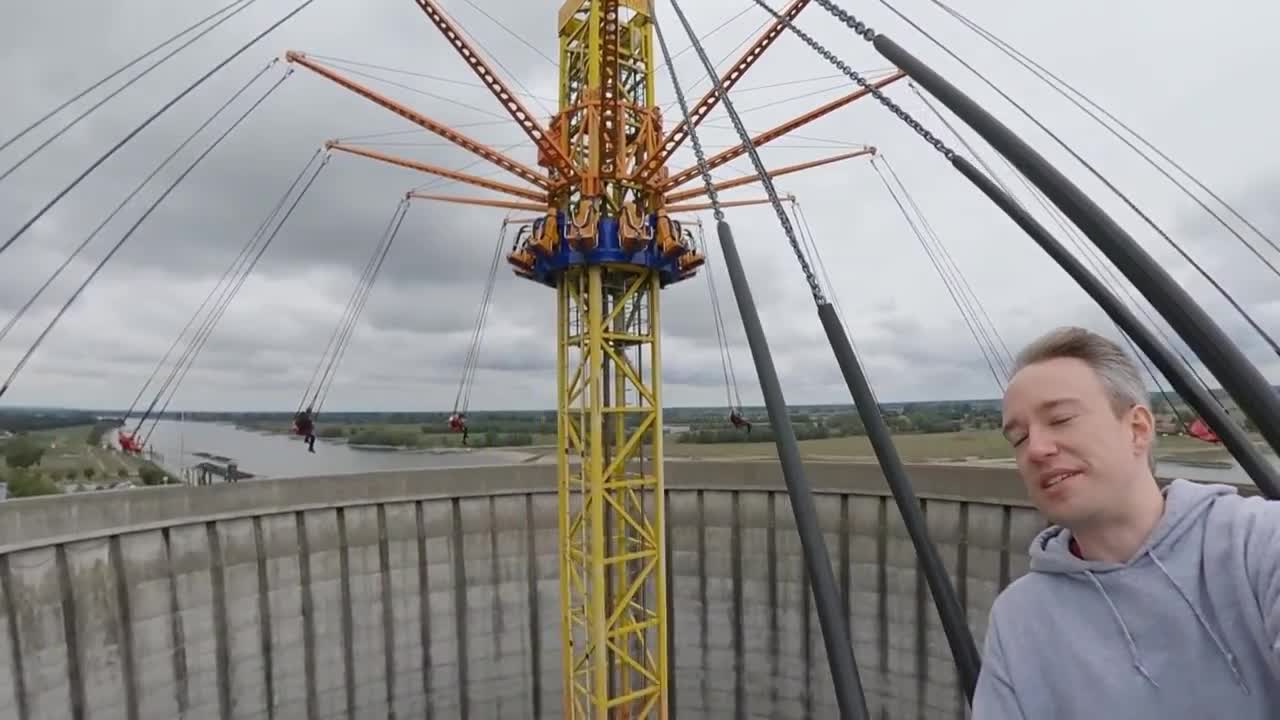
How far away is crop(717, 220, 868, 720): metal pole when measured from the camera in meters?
3.33

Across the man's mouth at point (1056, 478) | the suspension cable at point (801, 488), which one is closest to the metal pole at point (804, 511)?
the suspension cable at point (801, 488)

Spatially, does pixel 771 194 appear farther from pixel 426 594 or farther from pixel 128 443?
pixel 426 594

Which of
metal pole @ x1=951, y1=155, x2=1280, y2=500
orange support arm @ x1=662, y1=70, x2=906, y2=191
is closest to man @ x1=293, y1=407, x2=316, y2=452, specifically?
orange support arm @ x1=662, y1=70, x2=906, y2=191

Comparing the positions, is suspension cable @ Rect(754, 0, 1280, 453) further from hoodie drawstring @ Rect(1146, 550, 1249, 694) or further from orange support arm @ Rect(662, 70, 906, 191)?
orange support arm @ Rect(662, 70, 906, 191)

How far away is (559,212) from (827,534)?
44.1ft

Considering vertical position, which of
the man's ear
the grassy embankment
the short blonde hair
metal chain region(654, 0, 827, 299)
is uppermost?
metal chain region(654, 0, 827, 299)

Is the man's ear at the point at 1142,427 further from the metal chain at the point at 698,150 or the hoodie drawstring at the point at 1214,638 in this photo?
the metal chain at the point at 698,150

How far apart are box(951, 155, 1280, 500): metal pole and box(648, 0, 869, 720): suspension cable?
197cm

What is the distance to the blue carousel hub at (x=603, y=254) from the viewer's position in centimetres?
1201

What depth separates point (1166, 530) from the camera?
5.27ft

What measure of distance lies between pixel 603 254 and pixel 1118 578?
36.1 ft

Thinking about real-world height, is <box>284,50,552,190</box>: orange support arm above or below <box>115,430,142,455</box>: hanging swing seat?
above

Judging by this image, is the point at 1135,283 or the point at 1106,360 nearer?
the point at 1106,360

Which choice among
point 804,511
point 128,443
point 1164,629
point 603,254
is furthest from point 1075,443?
point 128,443
